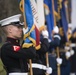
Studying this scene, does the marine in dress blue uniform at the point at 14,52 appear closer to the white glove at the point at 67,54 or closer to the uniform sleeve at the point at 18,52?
the uniform sleeve at the point at 18,52

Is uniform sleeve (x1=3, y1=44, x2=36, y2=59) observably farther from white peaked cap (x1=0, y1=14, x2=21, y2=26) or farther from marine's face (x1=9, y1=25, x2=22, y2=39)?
white peaked cap (x1=0, y1=14, x2=21, y2=26)

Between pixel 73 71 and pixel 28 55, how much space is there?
9.59 ft

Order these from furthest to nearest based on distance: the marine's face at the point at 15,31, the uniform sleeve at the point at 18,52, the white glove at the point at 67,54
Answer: the white glove at the point at 67,54 < the marine's face at the point at 15,31 < the uniform sleeve at the point at 18,52

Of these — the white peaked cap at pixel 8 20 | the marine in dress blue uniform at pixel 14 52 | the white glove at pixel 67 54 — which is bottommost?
the white glove at pixel 67 54

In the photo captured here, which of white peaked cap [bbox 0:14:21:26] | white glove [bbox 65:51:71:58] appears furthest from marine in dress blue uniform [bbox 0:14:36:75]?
white glove [bbox 65:51:71:58]

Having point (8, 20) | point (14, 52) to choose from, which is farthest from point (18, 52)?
point (8, 20)

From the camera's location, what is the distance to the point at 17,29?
13.7 ft

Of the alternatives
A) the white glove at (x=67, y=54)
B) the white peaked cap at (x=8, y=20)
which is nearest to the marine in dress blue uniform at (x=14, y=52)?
the white peaked cap at (x=8, y=20)

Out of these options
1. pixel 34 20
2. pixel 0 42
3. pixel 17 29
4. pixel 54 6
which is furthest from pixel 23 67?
pixel 54 6

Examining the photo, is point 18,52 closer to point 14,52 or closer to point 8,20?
point 14,52

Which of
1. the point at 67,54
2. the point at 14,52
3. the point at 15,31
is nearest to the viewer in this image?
the point at 14,52

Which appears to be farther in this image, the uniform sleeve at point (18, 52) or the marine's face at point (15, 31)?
the marine's face at point (15, 31)

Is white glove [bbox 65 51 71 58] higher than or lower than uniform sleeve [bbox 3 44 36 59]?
lower

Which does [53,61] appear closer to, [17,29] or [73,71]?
[73,71]
